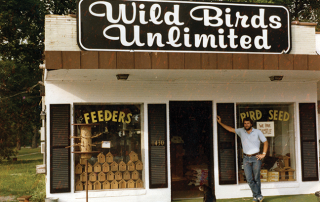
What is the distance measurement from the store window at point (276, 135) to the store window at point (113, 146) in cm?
275

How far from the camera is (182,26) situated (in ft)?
25.2

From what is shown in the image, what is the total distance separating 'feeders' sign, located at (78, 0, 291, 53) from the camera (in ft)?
24.0

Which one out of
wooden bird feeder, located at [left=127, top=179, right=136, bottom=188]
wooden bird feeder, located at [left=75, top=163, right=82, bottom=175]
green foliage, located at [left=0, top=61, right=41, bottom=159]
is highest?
green foliage, located at [left=0, top=61, right=41, bottom=159]

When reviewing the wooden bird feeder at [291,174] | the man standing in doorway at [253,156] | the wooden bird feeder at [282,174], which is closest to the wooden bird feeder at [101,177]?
the man standing in doorway at [253,156]

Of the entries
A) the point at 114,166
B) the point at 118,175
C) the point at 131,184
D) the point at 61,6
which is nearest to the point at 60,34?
the point at 114,166

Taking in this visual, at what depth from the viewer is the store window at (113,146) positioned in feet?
26.1

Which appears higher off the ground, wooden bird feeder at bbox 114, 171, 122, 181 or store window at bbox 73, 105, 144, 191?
store window at bbox 73, 105, 144, 191

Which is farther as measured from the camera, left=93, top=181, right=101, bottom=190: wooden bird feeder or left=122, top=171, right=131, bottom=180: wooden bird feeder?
left=122, top=171, right=131, bottom=180: wooden bird feeder

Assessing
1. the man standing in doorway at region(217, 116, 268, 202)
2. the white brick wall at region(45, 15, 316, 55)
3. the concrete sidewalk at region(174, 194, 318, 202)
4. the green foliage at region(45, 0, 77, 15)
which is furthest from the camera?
the green foliage at region(45, 0, 77, 15)

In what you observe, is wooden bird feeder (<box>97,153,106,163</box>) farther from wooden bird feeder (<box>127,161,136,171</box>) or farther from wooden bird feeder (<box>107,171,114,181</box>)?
wooden bird feeder (<box>127,161,136,171</box>)

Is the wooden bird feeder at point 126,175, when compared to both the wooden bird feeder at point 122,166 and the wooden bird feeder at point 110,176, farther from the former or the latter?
the wooden bird feeder at point 110,176

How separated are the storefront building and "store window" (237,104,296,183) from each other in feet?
0.08

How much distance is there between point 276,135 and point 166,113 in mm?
2959

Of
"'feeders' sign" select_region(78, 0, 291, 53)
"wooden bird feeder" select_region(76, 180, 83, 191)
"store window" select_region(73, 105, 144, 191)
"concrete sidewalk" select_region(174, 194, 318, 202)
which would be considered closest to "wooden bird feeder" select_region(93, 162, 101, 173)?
"store window" select_region(73, 105, 144, 191)
